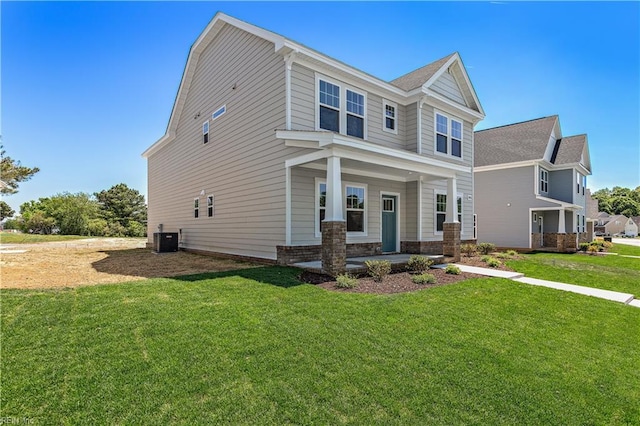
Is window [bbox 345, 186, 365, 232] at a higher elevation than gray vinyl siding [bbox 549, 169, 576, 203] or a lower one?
lower

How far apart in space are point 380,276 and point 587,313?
4.04 metres

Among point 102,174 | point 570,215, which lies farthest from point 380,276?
point 102,174

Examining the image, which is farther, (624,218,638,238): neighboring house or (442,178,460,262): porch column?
(624,218,638,238): neighboring house

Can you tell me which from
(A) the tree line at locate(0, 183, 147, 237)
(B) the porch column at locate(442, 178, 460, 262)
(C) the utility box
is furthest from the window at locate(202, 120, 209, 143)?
(A) the tree line at locate(0, 183, 147, 237)

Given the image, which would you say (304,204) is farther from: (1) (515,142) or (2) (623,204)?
(2) (623,204)

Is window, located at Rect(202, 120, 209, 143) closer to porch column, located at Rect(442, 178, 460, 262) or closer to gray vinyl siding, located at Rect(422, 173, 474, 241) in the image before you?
gray vinyl siding, located at Rect(422, 173, 474, 241)

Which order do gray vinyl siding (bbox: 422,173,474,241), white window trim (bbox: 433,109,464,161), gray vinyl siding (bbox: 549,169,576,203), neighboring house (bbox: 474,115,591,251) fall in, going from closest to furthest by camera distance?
1. gray vinyl siding (bbox: 422,173,474,241)
2. white window trim (bbox: 433,109,464,161)
3. neighboring house (bbox: 474,115,591,251)
4. gray vinyl siding (bbox: 549,169,576,203)

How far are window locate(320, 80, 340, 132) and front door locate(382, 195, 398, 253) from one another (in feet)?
12.0

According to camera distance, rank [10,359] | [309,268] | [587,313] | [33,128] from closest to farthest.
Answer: [10,359] → [587,313] → [309,268] → [33,128]

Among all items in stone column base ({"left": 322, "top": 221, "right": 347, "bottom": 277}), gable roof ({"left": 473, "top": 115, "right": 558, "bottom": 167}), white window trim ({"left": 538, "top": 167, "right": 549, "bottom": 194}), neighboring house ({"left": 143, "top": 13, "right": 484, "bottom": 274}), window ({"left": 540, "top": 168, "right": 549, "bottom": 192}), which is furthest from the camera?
window ({"left": 540, "top": 168, "right": 549, "bottom": 192})

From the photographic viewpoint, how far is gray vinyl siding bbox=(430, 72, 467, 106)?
14.1 m

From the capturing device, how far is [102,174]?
46844 millimetres

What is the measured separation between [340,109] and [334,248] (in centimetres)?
540

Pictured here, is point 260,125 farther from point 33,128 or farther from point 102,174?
point 102,174
